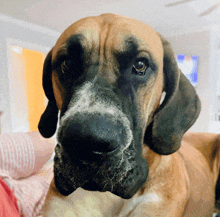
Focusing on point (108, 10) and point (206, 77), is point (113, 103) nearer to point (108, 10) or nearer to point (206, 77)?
point (108, 10)

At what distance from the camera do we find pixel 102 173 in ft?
1.60

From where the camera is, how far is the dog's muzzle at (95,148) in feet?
1.49

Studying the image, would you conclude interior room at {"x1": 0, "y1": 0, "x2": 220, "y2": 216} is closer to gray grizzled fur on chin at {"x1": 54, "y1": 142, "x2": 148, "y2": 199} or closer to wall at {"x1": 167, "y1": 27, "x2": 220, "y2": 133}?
wall at {"x1": 167, "y1": 27, "x2": 220, "y2": 133}

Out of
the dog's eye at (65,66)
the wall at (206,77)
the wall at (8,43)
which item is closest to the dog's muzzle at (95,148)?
the dog's eye at (65,66)

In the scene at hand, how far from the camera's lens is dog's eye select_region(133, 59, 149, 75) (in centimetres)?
65

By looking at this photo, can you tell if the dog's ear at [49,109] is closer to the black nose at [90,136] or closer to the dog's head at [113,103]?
the dog's head at [113,103]

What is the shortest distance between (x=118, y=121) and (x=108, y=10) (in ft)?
13.4

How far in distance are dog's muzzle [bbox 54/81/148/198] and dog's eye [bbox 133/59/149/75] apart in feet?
0.51

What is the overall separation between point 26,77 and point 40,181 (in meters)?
4.86

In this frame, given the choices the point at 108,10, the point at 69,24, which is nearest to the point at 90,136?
the point at 108,10

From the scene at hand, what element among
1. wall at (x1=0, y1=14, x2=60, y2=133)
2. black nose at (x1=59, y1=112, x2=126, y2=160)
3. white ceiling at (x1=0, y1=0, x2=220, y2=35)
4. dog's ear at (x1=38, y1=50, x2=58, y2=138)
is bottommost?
wall at (x1=0, y1=14, x2=60, y2=133)

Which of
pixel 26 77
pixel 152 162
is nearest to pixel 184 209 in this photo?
pixel 152 162

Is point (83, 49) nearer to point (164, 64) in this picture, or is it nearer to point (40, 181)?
point (164, 64)

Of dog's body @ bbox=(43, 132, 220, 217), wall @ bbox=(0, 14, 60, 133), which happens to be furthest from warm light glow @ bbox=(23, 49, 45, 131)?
dog's body @ bbox=(43, 132, 220, 217)
